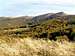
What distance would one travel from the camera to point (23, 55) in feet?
43.2

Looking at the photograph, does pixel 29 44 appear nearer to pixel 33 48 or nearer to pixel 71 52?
pixel 33 48

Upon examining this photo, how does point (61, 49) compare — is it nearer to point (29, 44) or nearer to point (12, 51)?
point (29, 44)

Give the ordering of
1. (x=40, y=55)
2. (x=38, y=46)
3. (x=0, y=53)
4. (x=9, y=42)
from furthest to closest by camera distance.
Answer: (x=9, y=42)
(x=38, y=46)
(x=40, y=55)
(x=0, y=53)

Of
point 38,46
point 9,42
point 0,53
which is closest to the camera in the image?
point 0,53

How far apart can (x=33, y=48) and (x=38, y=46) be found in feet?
1.82

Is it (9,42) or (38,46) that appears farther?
(9,42)

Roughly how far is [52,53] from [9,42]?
10.4 ft

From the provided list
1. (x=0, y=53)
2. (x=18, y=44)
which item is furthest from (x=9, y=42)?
(x=0, y=53)

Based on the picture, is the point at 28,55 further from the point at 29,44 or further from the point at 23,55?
the point at 29,44

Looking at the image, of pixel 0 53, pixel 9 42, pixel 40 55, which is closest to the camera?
pixel 0 53

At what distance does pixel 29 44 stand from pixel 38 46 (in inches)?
21.2

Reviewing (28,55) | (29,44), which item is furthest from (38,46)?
(28,55)

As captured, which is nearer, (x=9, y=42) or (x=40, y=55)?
(x=40, y=55)

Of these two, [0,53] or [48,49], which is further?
[48,49]
